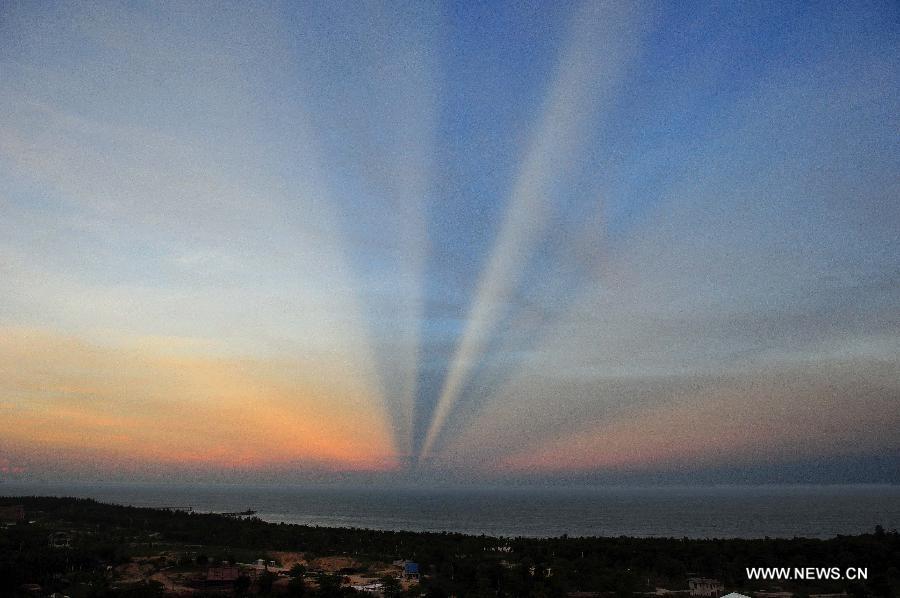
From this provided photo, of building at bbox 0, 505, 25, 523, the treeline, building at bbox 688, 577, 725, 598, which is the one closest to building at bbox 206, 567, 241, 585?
the treeline

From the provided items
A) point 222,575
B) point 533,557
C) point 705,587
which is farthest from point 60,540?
point 705,587

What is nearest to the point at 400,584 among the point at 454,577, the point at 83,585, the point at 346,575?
the point at 454,577

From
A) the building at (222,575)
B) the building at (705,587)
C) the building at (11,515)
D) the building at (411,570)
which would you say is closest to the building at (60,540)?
the building at (222,575)

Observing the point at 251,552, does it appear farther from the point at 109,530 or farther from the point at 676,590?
the point at 676,590

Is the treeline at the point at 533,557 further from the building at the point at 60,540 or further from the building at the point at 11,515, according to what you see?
the building at the point at 11,515

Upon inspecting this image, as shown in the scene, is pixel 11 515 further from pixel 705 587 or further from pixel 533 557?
pixel 705 587

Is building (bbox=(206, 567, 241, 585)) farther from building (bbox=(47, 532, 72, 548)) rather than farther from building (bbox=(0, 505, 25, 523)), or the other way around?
building (bbox=(0, 505, 25, 523))
